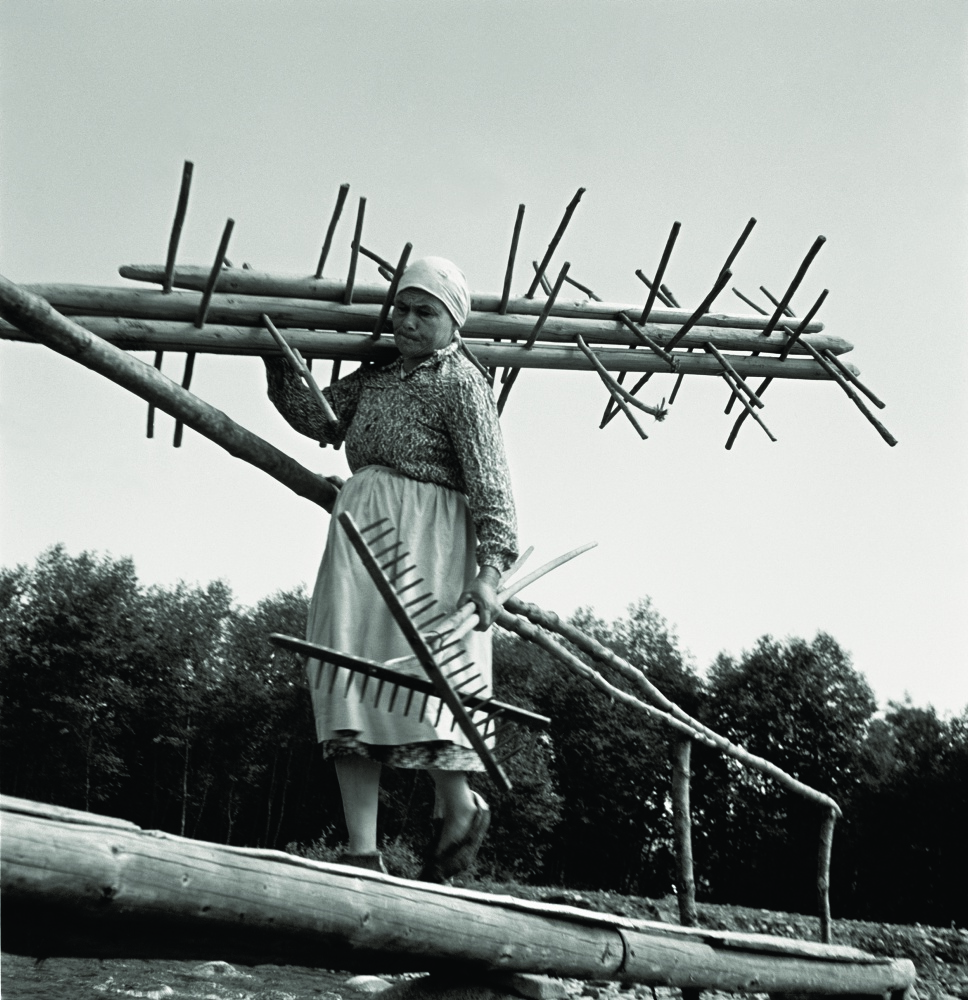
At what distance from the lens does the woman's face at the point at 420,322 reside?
4.57 metres

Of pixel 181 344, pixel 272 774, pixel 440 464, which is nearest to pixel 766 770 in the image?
pixel 440 464

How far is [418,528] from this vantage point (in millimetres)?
4391

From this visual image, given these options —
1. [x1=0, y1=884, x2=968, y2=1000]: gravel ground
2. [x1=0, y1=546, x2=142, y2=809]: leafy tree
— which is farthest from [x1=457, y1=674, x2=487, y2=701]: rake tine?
[x1=0, y1=546, x2=142, y2=809]: leafy tree

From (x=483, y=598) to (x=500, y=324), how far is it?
1702mm

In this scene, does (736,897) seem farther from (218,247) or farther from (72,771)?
(218,247)

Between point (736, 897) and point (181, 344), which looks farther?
point (736, 897)

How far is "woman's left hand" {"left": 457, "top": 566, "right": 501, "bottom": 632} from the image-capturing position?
13.6ft

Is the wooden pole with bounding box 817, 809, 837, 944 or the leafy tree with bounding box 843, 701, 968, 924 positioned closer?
the wooden pole with bounding box 817, 809, 837, 944

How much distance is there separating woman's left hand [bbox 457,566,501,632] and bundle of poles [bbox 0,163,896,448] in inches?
40.0

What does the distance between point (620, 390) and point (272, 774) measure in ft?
81.7

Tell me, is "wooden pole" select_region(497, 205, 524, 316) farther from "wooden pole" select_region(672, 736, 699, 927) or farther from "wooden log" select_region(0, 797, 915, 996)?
"wooden log" select_region(0, 797, 915, 996)

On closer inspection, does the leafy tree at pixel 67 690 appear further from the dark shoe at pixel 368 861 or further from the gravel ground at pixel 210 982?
the dark shoe at pixel 368 861

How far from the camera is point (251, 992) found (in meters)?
5.00

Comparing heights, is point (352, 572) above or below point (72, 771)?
below
